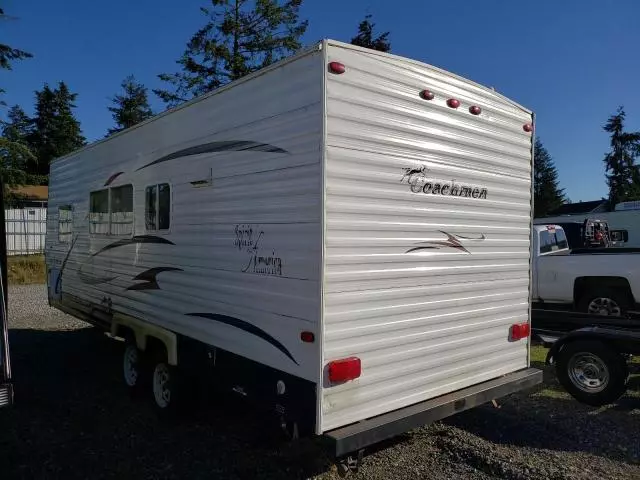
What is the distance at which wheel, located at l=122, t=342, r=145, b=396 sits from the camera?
557cm

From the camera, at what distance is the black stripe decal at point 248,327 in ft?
11.4

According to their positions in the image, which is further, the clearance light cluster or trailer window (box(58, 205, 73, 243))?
trailer window (box(58, 205, 73, 243))

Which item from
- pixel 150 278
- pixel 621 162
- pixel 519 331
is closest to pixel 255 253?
pixel 150 278

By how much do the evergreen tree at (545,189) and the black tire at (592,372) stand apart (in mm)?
46718

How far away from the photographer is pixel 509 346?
4.61 m

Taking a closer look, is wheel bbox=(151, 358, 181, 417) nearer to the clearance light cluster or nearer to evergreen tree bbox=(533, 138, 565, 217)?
the clearance light cluster

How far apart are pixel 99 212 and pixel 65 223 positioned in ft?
5.52

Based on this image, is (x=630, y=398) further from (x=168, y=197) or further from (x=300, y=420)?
(x=168, y=197)

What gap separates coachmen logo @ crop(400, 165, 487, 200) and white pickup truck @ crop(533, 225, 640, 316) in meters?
5.78

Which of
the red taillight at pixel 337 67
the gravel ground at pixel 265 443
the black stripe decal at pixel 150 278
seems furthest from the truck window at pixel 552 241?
the red taillight at pixel 337 67

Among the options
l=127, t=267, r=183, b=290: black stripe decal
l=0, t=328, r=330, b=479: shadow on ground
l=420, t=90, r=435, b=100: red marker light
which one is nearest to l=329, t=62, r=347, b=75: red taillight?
l=420, t=90, r=435, b=100: red marker light

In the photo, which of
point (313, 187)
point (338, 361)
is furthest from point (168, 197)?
point (338, 361)

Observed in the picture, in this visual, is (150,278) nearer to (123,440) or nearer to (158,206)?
(158,206)

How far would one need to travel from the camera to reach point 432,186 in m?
3.88
